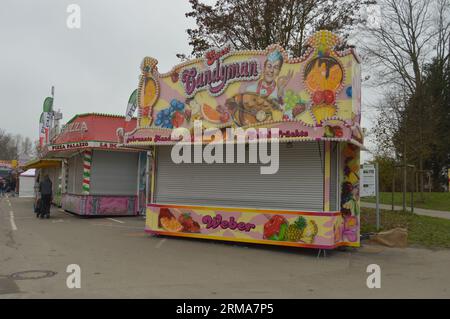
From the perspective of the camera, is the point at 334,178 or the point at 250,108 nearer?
the point at 334,178

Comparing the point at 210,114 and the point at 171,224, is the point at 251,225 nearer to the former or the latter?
the point at 171,224

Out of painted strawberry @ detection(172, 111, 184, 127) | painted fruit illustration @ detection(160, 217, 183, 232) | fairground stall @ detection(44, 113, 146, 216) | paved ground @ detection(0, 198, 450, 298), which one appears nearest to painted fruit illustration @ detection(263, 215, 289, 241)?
paved ground @ detection(0, 198, 450, 298)

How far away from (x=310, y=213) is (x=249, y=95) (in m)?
3.35

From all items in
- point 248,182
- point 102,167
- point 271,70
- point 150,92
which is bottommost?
point 248,182

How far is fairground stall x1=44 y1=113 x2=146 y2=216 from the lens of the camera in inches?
747

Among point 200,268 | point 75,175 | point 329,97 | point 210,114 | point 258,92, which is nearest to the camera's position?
point 200,268

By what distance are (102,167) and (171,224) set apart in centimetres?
785

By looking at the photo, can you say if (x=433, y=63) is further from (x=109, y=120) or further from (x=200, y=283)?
(x=200, y=283)

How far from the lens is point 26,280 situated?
24.2 feet

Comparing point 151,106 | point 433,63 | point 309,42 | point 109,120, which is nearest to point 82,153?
point 109,120

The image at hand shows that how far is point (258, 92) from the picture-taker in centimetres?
1137

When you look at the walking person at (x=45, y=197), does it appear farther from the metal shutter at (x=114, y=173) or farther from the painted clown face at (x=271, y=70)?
the painted clown face at (x=271, y=70)

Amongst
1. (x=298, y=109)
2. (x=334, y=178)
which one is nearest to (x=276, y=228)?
(x=334, y=178)

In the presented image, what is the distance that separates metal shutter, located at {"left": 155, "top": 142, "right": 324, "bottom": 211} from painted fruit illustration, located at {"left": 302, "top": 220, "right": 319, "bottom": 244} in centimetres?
42
